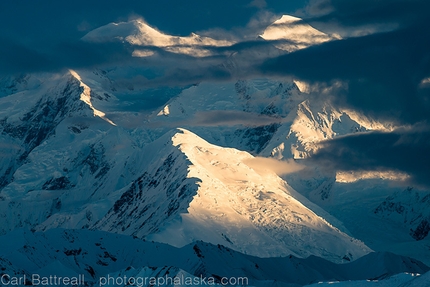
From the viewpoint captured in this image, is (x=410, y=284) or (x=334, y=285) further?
(x=334, y=285)

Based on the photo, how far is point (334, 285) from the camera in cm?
19975

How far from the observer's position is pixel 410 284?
187m

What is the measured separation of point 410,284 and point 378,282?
471 inches

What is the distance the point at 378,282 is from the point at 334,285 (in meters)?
8.32

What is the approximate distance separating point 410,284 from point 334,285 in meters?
17.8

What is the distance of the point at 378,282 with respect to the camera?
198 meters
